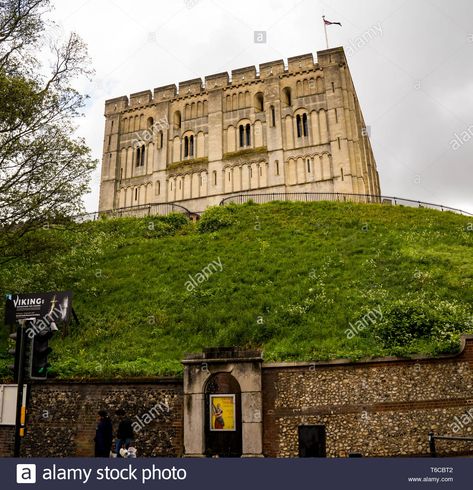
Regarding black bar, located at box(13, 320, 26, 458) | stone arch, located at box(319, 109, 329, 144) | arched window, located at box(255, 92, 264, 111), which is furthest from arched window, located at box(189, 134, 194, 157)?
black bar, located at box(13, 320, 26, 458)

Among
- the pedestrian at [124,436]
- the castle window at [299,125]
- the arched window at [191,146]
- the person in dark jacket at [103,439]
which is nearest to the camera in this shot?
the person in dark jacket at [103,439]

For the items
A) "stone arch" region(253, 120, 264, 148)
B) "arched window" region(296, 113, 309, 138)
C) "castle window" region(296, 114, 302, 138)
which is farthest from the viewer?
"stone arch" region(253, 120, 264, 148)

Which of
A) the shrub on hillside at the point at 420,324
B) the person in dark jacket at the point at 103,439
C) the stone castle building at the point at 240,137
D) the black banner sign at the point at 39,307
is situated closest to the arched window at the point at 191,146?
the stone castle building at the point at 240,137

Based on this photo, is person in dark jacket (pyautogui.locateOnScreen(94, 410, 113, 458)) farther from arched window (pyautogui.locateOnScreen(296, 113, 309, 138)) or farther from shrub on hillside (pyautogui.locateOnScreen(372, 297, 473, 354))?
arched window (pyautogui.locateOnScreen(296, 113, 309, 138))

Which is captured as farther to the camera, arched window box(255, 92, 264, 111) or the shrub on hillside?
arched window box(255, 92, 264, 111)

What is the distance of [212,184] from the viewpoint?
55875mm

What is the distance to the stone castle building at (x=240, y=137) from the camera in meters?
53.6

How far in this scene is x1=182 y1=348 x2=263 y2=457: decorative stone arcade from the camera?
44.4 feet

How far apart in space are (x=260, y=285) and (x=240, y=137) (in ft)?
126

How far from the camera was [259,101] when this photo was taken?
5916cm

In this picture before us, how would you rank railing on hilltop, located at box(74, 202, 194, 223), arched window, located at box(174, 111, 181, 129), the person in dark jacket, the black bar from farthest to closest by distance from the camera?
arched window, located at box(174, 111, 181, 129) < railing on hilltop, located at box(74, 202, 194, 223) < the person in dark jacket < the black bar

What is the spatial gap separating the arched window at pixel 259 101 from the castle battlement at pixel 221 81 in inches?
64.5

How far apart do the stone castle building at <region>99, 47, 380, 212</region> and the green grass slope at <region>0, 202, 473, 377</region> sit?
22244mm

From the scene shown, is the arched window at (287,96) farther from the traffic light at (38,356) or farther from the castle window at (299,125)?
the traffic light at (38,356)
